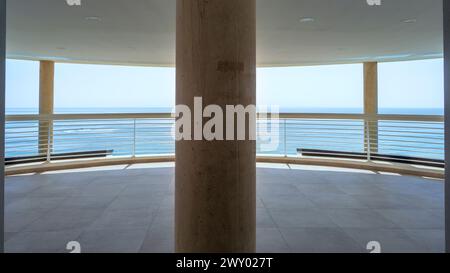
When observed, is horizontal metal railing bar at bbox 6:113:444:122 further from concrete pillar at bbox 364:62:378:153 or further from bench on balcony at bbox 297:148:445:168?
concrete pillar at bbox 364:62:378:153

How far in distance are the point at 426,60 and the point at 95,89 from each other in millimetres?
15074

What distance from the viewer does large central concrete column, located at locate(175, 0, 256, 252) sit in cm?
161

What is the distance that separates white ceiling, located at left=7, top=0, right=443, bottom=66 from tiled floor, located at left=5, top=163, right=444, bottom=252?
95.4 inches

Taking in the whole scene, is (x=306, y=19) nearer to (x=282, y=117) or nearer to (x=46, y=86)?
(x=282, y=117)

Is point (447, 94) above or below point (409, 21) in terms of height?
below

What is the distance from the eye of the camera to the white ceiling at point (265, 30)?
3484mm

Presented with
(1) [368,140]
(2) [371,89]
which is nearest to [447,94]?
(1) [368,140]

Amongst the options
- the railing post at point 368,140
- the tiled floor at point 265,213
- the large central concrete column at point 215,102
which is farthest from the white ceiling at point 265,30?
the tiled floor at point 265,213

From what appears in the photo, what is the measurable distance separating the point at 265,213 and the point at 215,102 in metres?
1.89

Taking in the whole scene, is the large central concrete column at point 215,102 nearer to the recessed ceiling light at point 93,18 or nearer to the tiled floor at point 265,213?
the tiled floor at point 265,213

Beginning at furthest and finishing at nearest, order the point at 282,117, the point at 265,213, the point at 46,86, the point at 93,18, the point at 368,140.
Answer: the point at 46,86
the point at 282,117
the point at 368,140
the point at 93,18
the point at 265,213

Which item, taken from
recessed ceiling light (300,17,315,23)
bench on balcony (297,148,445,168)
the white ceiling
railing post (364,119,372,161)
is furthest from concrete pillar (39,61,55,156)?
railing post (364,119,372,161)

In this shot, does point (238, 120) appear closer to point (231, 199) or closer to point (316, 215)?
point (231, 199)

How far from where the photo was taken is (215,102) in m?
1.62
